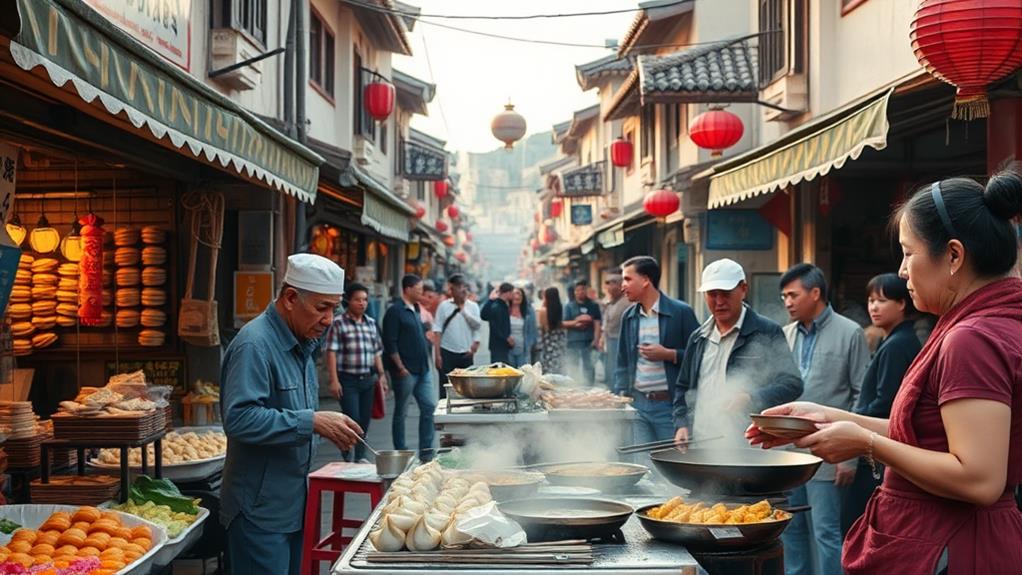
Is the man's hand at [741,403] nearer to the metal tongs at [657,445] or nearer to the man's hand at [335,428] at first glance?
the metal tongs at [657,445]

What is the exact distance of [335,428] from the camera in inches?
190

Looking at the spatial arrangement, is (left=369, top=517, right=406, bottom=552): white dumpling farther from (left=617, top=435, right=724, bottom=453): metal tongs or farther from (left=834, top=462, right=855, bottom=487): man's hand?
(left=834, top=462, right=855, bottom=487): man's hand

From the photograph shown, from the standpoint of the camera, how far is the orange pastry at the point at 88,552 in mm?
5512

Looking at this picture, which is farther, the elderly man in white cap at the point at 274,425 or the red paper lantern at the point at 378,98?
the red paper lantern at the point at 378,98

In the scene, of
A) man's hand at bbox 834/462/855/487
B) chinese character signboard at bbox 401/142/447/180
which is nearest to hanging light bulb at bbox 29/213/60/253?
man's hand at bbox 834/462/855/487

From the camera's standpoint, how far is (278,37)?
14.4 metres

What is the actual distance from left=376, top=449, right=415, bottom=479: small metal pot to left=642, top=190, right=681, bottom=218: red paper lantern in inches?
550

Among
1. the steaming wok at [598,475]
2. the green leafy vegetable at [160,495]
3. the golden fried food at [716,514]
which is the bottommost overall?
the green leafy vegetable at [160,495]

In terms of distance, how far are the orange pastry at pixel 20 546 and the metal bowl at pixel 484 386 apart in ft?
10.5

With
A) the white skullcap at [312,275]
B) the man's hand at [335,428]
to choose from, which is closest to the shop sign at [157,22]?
the white skullcap at [312,275]

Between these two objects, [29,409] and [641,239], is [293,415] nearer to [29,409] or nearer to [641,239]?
[29,409]

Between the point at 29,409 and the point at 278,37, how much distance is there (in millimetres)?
7848

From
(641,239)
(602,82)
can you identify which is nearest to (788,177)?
(641,239)

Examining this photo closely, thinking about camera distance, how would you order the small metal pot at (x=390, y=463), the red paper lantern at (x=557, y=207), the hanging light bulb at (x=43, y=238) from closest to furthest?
the small metal pot at (x=390, y=463) → the hanging light bulb at (x=43, y=238) → the red paper lantern at (x=557, y=207)
